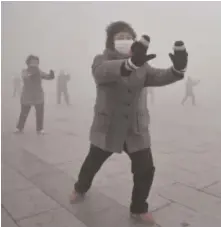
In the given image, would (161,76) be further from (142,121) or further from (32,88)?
(32,88)

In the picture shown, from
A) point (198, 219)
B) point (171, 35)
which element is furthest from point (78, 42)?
point (198, 219)

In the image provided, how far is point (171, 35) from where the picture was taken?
263 inches

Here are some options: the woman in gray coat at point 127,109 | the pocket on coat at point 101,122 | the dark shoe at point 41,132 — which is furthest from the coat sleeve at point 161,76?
the dark shoe at point 41,132

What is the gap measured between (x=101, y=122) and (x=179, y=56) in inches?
22.0

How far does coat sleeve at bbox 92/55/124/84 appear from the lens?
5.24ft

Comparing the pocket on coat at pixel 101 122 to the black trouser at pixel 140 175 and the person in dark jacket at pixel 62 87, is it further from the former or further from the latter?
the person in dark jacket at pixel 62 87

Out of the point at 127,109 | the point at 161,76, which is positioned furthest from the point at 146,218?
the point at 161,76

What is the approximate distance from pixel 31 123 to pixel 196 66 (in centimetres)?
594

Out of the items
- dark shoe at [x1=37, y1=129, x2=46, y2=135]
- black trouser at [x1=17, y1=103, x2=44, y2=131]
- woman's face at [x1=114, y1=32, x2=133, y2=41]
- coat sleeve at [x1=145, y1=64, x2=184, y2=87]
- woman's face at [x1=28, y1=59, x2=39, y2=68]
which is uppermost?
woman's face at [x1=114, y1=32, x2=133, y2=41]

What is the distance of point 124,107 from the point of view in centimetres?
181

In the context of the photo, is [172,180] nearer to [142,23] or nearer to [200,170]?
[200,170]

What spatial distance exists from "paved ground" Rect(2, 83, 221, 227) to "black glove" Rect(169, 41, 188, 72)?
0.84m

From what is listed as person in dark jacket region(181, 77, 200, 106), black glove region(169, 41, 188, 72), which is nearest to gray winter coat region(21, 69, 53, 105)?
black glove region(169, 41, 188, 72)

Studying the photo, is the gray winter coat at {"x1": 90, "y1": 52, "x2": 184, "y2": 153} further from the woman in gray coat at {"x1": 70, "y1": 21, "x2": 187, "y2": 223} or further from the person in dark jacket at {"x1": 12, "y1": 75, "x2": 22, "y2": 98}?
the person in dark jacket at {"x1": 12, "y1": 75, "x2": 22, "y2": 98}
